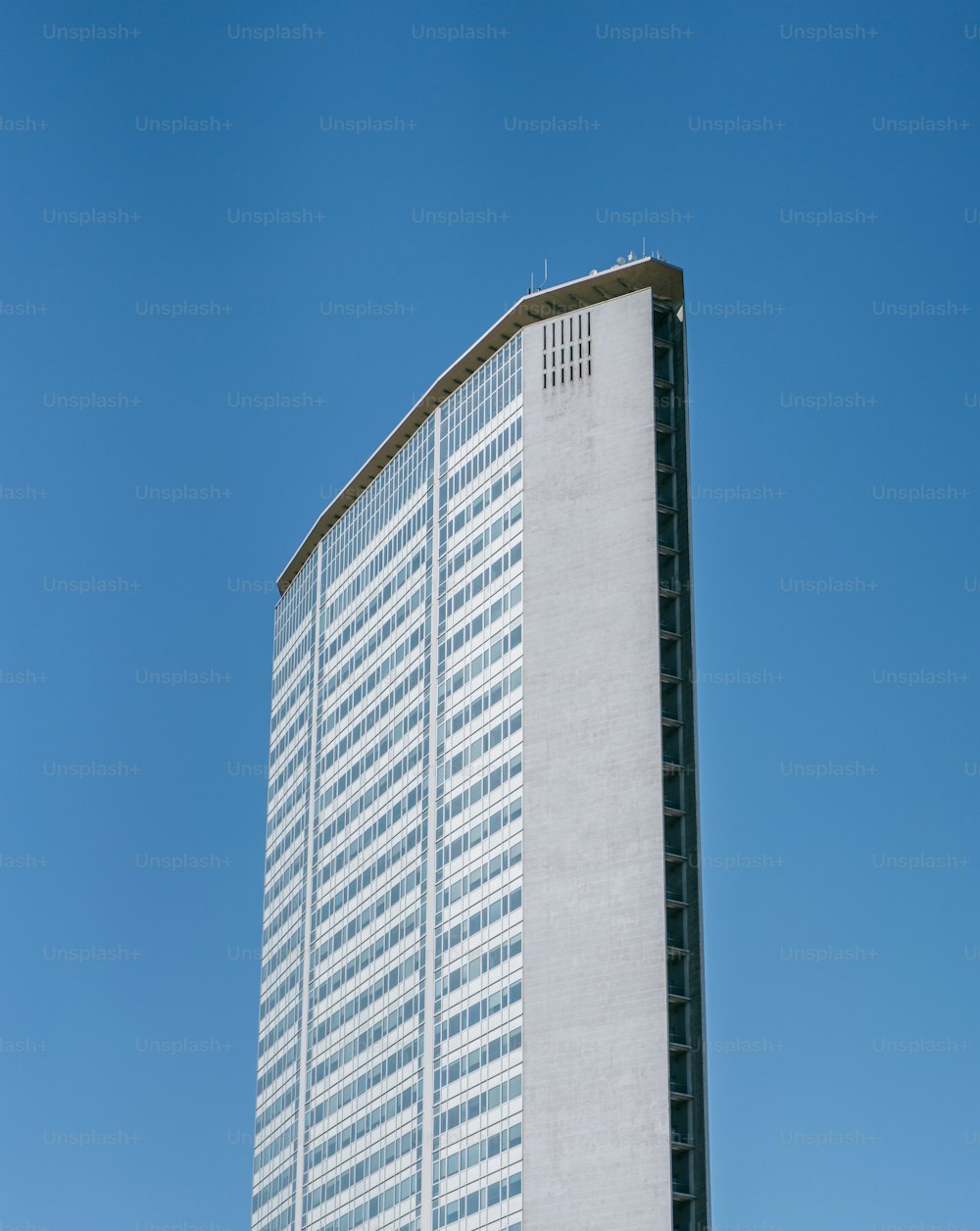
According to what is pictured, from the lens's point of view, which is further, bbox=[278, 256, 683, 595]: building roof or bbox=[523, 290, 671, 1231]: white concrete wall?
bbox=[278, 256, 683, 595]: building roof

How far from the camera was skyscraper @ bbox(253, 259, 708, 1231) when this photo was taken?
10675 cm

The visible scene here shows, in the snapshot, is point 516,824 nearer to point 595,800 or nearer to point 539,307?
point 595,800

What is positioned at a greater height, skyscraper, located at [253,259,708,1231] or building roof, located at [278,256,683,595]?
building roof, located at [278,256,683,595]

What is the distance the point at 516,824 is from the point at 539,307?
3416cm

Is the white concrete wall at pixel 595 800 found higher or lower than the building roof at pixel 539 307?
lower

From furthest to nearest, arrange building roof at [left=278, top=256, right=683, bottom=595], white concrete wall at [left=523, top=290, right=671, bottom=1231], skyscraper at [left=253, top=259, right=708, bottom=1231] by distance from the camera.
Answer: building roof at [left=278, top=256, right=683, bottom=595]
skyscraper at [left=253, top=259, right=708, bottom=1231]
white concrete wall at [left=523, top=290, right=671, bottom=1231]

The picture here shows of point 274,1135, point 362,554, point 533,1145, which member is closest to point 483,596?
point 362,554

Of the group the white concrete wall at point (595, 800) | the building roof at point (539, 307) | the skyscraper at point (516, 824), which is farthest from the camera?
the building roof at point (539, 307)

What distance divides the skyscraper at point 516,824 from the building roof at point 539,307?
0.20 metres

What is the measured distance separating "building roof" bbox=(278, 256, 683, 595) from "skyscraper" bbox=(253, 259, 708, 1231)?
20cm

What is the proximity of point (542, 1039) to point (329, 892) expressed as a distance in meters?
40.1

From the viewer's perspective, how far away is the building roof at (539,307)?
4835 inches

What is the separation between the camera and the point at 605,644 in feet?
380

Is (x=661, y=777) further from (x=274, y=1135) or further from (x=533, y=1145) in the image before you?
(x=274, y=1135)
